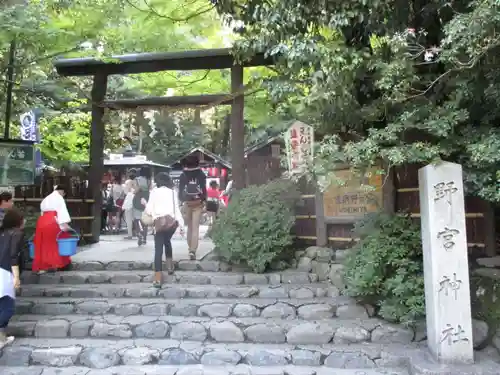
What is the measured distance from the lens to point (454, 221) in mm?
5516

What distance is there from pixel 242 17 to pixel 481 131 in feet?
12.3

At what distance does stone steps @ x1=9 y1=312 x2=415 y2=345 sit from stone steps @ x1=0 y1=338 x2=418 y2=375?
0.47 ft

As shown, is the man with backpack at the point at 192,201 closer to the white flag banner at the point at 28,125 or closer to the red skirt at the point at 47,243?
the red skirt at the point at 47,243

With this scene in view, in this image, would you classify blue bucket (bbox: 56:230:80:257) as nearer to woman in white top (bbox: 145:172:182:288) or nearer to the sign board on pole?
woman in white top (bbox: 145:172:182:288)

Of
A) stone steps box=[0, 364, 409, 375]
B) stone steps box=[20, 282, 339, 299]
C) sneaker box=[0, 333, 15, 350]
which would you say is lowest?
stone steps box=[0, 364, 409, 375]

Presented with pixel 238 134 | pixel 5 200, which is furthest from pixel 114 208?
pixel 5 200

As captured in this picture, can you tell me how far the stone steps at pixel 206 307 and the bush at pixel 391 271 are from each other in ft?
1.45

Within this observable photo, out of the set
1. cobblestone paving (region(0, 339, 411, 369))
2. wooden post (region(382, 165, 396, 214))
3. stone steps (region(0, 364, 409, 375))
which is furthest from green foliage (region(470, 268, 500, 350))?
wooden post (region(382, 165, 396, 214))

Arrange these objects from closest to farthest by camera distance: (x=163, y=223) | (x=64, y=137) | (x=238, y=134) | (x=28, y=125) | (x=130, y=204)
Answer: (x=163, y=223)
(x=238, y=134)
(x=28, y=125)
(x=130, y=204)
(x=64, y=137)

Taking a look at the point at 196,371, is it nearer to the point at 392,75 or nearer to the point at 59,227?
the point at 59,227

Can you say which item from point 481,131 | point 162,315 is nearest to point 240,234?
point 162,315

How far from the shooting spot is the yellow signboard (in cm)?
805

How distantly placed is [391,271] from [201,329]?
117 inches

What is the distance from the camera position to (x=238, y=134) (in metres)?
10.1
